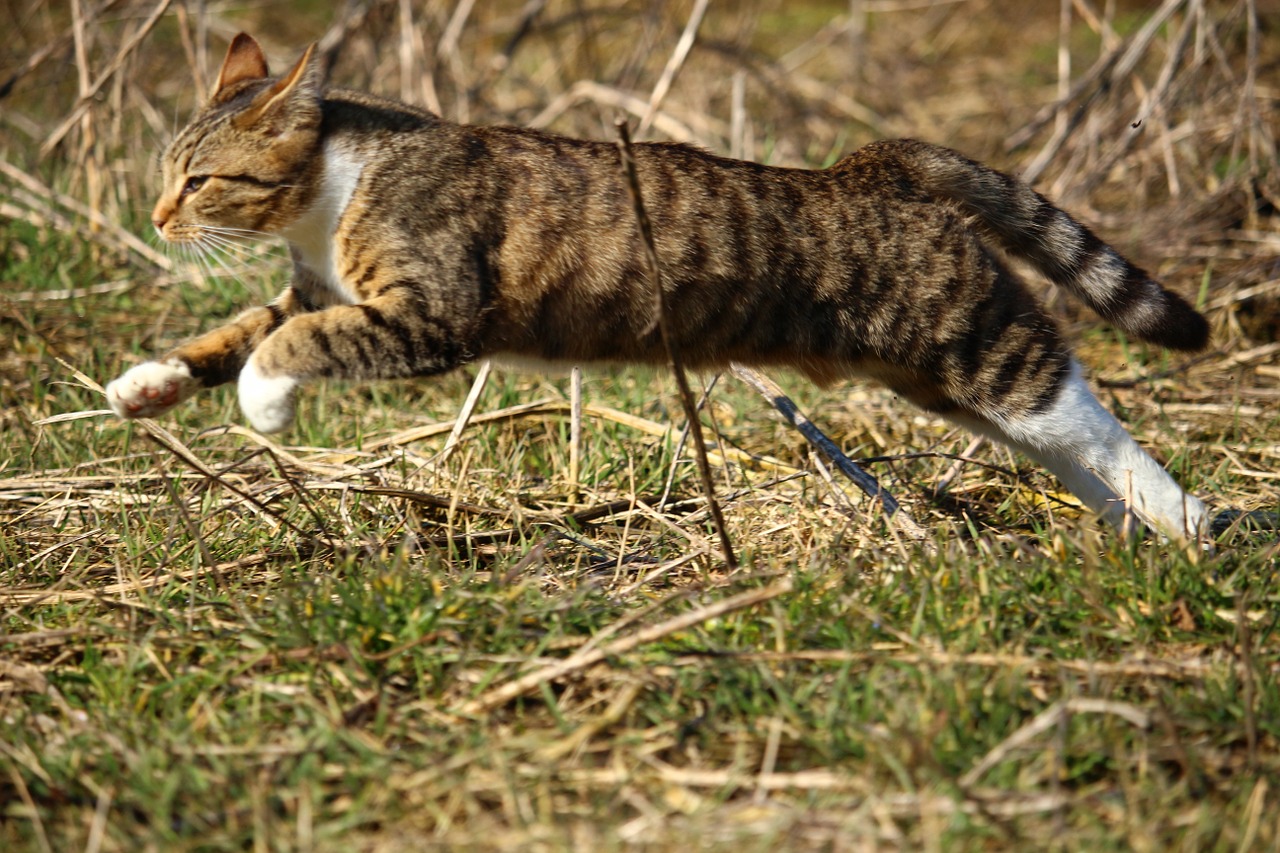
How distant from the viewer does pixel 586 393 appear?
13.9 feet

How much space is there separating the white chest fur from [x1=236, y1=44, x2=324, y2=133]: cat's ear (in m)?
0.11

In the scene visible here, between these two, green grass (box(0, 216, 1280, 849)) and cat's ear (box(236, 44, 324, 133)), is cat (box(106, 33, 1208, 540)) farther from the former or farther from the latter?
green grass (box(0, 216, 1280, 849))

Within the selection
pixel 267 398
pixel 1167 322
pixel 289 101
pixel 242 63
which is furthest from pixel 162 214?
pixel 1167 322

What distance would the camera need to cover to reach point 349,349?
2756 millimetres

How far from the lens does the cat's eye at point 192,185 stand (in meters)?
3.05

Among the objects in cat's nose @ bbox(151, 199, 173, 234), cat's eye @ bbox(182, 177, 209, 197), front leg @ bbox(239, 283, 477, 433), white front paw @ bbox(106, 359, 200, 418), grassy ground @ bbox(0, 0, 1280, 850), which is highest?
cat's eye @ bbox(182, 177, 209, 197)

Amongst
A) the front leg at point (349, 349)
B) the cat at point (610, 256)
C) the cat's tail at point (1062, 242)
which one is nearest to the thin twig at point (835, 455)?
the cat at point (610, 256)

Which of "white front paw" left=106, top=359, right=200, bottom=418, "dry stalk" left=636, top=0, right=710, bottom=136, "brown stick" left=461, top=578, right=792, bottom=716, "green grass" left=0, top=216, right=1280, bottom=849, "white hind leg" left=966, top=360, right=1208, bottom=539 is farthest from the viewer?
"dry stalk" left=636, top=0, right=710, bottom=136

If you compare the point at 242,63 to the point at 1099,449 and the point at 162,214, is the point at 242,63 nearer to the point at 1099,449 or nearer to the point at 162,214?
the point at 162,214

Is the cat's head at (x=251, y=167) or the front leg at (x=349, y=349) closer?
the front leg at (x=349, y=349)

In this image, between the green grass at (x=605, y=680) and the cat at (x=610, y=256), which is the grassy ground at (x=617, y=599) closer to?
the green grass at (x=605, y=680)

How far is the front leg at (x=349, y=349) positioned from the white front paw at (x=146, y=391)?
150mm

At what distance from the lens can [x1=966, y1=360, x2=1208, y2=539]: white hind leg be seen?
3234 millimetres

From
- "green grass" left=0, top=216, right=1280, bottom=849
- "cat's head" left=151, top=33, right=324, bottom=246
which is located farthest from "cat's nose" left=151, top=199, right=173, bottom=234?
"green grass" left=0, top=216, right=1280, bottom=849
